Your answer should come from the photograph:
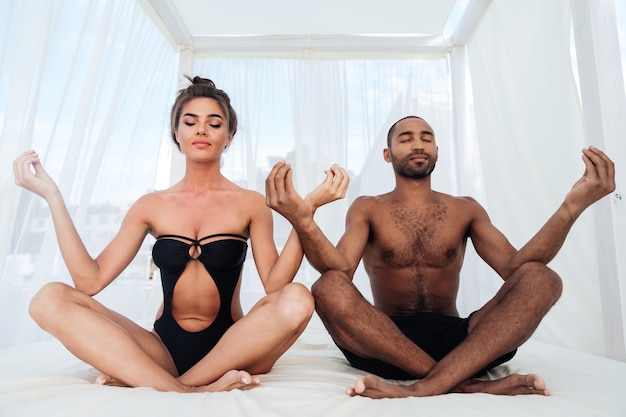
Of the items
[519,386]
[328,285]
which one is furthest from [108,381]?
[519,386]

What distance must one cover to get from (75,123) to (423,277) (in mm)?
1868

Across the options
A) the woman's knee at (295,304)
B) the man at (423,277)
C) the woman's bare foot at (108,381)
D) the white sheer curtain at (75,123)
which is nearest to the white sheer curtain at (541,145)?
the man at (423,277)

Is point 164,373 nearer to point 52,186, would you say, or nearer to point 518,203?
point 52,186

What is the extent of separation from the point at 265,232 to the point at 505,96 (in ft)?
6.95

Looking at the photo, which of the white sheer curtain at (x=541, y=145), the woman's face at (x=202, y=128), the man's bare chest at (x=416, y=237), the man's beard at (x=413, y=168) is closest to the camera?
the woman's face at (x=202, y=128)

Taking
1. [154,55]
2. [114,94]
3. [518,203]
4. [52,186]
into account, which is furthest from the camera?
[154,55]

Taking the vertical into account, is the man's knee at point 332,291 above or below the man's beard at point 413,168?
below

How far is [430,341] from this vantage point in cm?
167

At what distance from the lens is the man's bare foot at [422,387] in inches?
50.7

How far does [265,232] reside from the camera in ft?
5.89

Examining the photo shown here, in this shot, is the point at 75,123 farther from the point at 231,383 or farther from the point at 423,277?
the point at 423,277

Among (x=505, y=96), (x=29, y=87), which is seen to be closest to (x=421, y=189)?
(x=505, y=96)

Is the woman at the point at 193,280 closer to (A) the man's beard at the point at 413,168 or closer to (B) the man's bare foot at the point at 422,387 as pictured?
(B) the man's bare foot at the point at 422,387

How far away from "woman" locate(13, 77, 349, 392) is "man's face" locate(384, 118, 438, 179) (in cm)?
69
